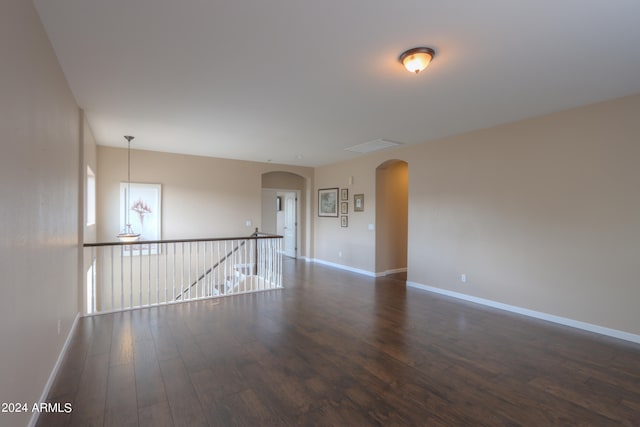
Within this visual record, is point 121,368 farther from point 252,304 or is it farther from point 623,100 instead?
point 623,100

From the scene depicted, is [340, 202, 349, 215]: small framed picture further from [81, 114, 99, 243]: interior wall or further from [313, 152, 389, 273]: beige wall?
[81, 114, 99, 243]: interior wall

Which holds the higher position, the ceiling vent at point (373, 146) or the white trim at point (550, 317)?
the ceiling vent at point (373, 146)

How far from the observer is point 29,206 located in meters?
1.92

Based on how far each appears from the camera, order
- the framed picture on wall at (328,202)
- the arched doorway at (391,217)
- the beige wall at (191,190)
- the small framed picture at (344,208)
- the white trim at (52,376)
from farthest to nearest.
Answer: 1. the framed picture on wall at (328,202)
2. the small framed picture at (344,208)
3. the arched doorway at (391,217)
4. the beige wall at (191,190)
5. the white trim at (52,376)

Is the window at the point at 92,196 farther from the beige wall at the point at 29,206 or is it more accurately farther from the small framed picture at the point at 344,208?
the small framed picture at the point at 344,208

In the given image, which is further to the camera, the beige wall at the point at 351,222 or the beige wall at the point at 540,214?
the beige wall at the point at 351,222

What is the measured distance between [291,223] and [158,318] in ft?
19.9

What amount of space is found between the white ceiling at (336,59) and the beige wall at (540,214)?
401 mm

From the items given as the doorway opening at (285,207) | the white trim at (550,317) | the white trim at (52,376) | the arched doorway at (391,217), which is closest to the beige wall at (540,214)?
the white trim at (550,317)

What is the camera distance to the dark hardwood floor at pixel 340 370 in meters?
2.10

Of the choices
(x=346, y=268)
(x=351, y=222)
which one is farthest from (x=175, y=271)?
(x=351, y=222)

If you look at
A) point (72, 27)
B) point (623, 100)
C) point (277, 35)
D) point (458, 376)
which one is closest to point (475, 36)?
point (277, 35)

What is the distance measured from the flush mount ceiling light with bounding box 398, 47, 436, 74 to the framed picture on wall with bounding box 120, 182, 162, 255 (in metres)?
5.67

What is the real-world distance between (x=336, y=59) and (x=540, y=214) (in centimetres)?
349
